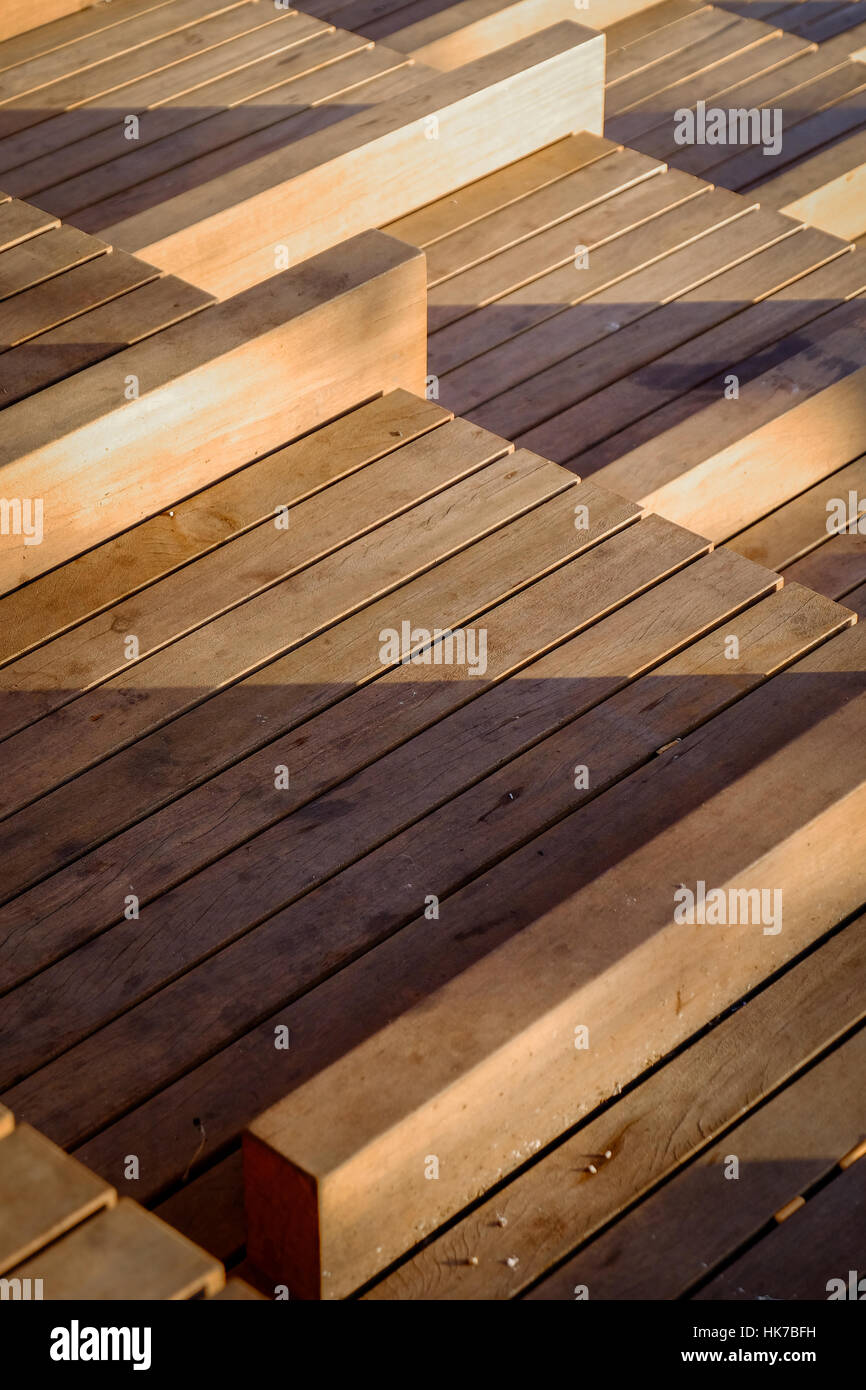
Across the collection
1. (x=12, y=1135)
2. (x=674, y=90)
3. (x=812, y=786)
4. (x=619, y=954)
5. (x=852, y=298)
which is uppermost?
(x=674, y=90)

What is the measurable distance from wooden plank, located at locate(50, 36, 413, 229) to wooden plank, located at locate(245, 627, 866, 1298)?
7.26ft

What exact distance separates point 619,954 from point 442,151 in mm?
2578

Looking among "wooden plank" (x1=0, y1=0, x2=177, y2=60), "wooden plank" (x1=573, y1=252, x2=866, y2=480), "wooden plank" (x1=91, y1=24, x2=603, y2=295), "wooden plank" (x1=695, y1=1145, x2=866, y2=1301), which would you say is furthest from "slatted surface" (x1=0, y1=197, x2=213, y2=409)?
"wooden plank" (x1=695, y1=1145, x2=866, y2=1301)

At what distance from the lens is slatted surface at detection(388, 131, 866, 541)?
355 centimetres

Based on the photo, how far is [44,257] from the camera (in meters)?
3.43

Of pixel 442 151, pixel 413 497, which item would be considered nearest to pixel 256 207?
pixel 442 151

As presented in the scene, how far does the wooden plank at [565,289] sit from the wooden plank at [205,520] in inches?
17.0

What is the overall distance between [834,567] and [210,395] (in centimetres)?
135

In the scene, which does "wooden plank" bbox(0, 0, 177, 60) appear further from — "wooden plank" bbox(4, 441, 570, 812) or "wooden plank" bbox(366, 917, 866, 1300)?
"wooden plank" bbox(366, 917, 866, 1300)

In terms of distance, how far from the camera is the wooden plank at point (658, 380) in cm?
363

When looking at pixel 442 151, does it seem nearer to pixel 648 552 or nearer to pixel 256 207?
pixel 256 207

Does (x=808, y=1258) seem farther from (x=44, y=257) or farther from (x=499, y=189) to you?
(x=499, y=189)

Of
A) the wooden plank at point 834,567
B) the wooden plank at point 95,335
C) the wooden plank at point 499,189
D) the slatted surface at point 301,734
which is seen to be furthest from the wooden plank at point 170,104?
the wooden plank at point 834,567

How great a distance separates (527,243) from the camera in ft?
13.5
